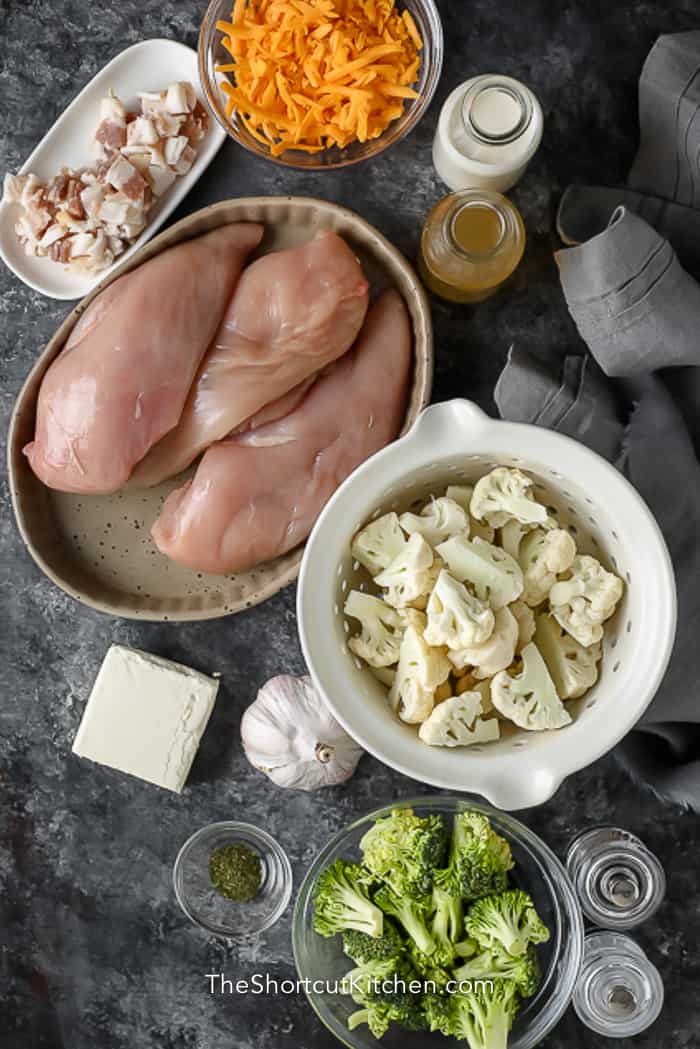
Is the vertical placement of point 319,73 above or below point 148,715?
above

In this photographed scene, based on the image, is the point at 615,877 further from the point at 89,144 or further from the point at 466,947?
the point at 89,144

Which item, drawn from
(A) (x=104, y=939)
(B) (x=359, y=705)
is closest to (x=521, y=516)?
(B) (x=359, y=705)

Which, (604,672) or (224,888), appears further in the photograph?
(224,888)

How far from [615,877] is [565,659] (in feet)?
1.77

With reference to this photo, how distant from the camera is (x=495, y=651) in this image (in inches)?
58.7

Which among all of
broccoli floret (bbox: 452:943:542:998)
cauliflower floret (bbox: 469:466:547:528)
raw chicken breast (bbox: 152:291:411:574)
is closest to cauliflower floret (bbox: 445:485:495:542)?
cauliflower floret (bbox: 469:466:547:528)

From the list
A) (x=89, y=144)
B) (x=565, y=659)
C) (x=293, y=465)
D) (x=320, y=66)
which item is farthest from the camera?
(x=89, y=144)

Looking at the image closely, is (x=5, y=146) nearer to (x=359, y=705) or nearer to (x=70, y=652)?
(x=70, y=652)

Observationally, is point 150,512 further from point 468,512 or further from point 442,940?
point 442,940

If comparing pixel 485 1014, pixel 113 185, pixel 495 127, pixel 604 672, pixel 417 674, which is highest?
pixel 113 185

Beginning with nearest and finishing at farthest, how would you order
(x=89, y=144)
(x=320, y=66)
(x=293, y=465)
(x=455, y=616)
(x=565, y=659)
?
(x=455, y=616) → (x=565, y=659) → (x=320, y=66) → (x=293, y=465) → (x=89, y=144)

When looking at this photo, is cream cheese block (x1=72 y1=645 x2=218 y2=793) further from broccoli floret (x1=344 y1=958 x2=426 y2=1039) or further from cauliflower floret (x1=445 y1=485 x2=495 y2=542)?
cauliflower floret (x1=445 y1=485 x2=495 y2=542)

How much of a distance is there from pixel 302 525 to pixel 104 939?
2.75ft

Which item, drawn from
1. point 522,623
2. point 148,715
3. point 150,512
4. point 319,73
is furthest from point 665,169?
point 148,715
